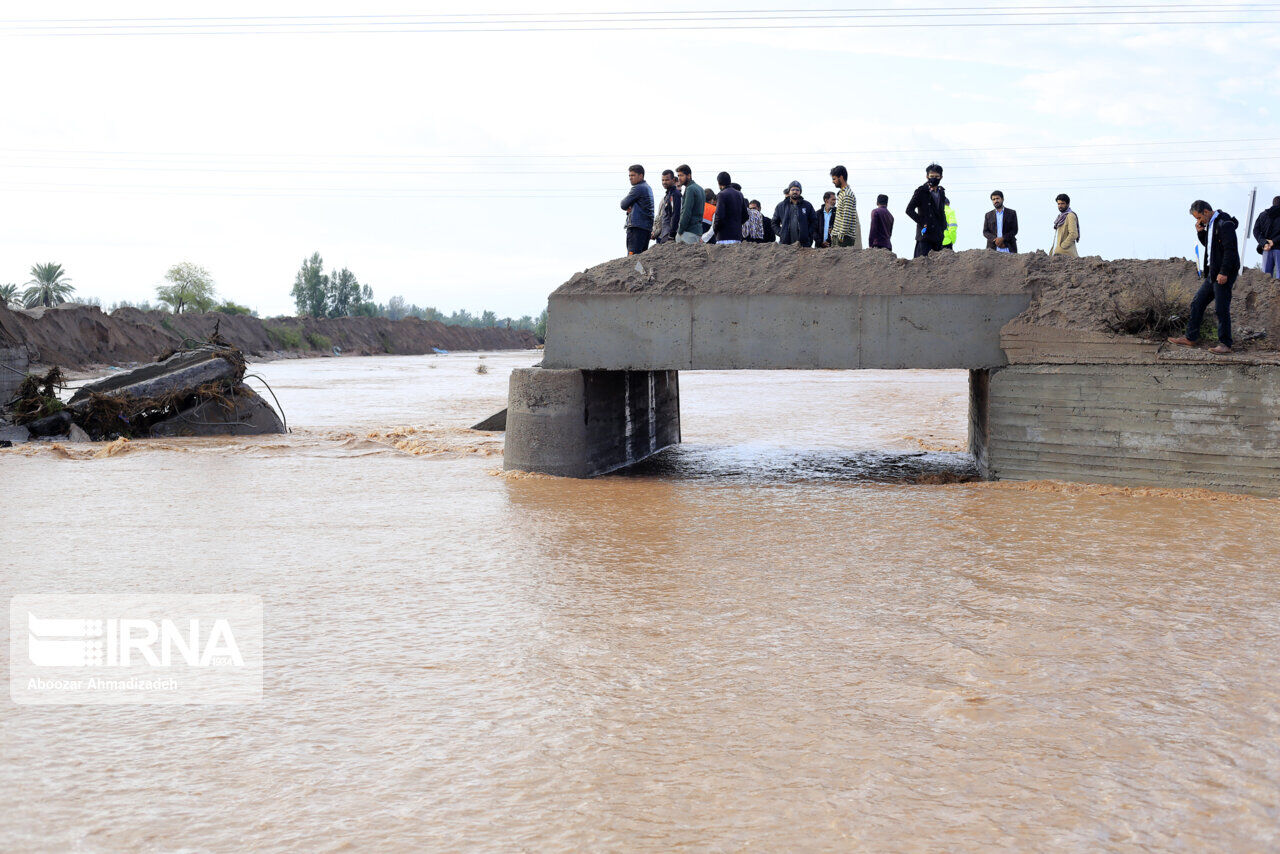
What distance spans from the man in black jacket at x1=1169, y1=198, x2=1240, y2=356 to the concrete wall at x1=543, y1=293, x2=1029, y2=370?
1.77 metres

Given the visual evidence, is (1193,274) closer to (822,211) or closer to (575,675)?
(822,211)

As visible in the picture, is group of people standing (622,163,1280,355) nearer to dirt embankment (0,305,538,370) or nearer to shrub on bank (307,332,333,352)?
dirt embankment (0,305,538,370)

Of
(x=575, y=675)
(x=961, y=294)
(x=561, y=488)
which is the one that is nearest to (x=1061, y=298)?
(x=961, y=294)

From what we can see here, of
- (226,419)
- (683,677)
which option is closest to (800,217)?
(683,677)

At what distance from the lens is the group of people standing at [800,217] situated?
1295 centimetres

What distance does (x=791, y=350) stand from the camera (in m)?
12.0

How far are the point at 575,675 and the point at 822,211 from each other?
10.2 meters

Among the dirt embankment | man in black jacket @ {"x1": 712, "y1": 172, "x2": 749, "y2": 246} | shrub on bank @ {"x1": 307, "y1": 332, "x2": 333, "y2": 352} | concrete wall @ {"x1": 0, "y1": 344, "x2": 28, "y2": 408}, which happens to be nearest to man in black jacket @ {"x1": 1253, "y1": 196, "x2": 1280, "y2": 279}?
man in black jacket @ {"x1": 712, "y1": 172, "x2": 749, "y2": 246}

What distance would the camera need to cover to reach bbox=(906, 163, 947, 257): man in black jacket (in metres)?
13.1

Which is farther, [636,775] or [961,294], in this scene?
[961,294]

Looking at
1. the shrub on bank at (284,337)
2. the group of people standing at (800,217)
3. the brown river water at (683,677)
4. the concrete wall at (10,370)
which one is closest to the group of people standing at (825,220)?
the group of people standing at (800,217)

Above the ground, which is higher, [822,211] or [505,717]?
[822,211]

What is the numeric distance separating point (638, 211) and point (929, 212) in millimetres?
3733

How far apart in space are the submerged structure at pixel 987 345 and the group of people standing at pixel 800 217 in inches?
31.7
